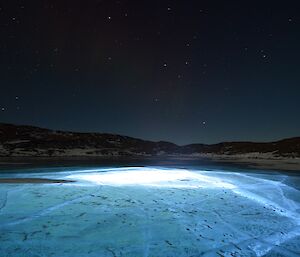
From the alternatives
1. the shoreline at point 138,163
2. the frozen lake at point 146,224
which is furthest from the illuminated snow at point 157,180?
the shoreline at point 138,163

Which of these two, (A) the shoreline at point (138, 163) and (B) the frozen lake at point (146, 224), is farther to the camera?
(A) the shoreline at point (138, 163)

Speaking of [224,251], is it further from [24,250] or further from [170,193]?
[170,193]

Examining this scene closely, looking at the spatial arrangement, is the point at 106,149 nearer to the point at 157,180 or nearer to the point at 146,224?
the point at 157,180

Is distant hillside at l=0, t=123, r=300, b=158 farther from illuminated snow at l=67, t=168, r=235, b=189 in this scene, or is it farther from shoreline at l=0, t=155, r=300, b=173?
illuminated snow at l=67, t=168, r=235, b=189

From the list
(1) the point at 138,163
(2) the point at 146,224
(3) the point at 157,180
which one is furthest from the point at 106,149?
(2) the point at 146,224

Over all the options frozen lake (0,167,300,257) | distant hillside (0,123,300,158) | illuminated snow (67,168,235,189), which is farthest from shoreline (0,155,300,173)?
distant hillside (0,123,300,158)

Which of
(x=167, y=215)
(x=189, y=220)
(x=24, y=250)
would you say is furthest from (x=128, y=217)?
(x=24, y=250)

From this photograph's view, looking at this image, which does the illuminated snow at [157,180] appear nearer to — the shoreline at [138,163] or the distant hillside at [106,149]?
the shoreline at [138,163]

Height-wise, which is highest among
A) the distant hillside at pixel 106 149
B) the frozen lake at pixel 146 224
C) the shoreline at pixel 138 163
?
the distant hillside at pixel 106 149

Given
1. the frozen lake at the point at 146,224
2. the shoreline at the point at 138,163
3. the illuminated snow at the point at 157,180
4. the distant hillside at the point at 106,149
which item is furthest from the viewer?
the distant hillside at the point at 106,149
